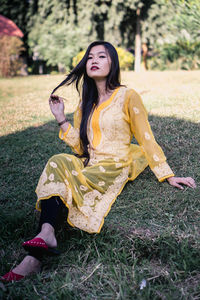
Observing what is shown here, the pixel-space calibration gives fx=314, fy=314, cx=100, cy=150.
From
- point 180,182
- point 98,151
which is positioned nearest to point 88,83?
point 98,151

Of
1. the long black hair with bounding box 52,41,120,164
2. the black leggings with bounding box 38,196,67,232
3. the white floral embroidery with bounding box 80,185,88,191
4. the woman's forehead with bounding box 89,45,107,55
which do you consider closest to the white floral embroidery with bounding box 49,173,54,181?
the black leggings with bounding box 38,196,67,232

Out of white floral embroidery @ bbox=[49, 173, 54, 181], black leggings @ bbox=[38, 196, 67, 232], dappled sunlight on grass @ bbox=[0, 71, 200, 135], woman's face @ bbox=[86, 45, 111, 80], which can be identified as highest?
woman's face @ bbox=[86, 45, 111, 80]

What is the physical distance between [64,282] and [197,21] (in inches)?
297

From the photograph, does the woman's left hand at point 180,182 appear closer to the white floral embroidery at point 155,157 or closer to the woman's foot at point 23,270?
the white floral embroidery at point 155,157

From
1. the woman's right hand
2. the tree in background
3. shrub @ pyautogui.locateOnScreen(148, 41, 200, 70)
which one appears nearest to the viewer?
the woman's right hand

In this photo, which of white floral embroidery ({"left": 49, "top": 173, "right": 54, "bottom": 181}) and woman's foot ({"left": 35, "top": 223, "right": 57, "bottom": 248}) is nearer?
woman's foot ({"left": 35, "top": 223, "right": 57, "bottom": 248})

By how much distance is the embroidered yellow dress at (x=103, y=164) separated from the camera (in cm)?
203

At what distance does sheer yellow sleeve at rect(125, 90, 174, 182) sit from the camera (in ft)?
7.61

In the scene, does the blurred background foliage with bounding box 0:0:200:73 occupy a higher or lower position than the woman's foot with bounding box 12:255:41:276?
higher

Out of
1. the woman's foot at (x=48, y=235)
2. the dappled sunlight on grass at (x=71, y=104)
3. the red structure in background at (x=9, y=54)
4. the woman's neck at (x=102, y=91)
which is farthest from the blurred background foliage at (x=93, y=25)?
the woman's foot at (x=48, y=235)

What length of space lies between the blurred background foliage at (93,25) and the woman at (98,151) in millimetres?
11422

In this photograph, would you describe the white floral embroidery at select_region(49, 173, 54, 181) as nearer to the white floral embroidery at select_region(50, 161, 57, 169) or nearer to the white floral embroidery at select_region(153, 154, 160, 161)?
the white floral embroidery at select_region(50, 161, 57, 169)

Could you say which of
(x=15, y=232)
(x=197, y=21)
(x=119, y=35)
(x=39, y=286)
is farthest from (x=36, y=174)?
(x=119, y=35)

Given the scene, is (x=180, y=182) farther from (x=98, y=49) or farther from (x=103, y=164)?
(x=98, y=49)
